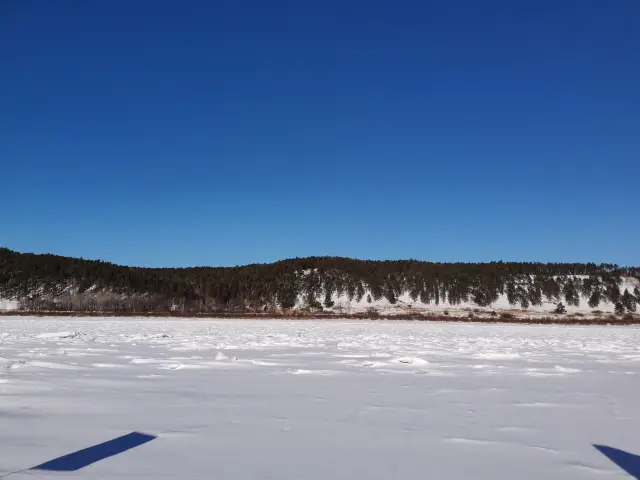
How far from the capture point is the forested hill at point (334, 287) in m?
81.4

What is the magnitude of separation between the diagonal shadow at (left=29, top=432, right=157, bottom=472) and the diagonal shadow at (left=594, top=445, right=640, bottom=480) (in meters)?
3.26

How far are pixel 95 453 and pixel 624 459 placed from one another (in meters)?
3.58

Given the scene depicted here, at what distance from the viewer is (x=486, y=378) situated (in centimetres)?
716

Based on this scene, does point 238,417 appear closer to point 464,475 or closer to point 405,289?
point 464,475

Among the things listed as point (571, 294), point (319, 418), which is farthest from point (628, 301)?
point (319, 418)

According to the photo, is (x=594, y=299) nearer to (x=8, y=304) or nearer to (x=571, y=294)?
(x=571, y=294)

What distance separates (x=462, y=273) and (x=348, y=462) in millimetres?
94643

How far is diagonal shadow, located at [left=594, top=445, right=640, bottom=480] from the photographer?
313cm

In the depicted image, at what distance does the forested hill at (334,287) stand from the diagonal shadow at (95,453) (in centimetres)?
7464

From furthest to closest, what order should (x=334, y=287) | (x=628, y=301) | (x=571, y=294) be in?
(x=334, y=287) → (x=571, y=294) → (x=628, y=301)

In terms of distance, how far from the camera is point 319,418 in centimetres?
454

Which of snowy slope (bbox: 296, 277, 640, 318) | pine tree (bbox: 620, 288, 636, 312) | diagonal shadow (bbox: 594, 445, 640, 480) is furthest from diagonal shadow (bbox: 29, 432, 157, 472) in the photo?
pine tree (bbox: 620, 288, 636, 312)

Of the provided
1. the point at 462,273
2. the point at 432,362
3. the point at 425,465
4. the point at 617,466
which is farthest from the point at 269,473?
the point at 462,273

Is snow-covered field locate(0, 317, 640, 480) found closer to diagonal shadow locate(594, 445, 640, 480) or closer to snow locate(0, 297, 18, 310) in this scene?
diagonal shadow locate(594, 445, 640, 480)
